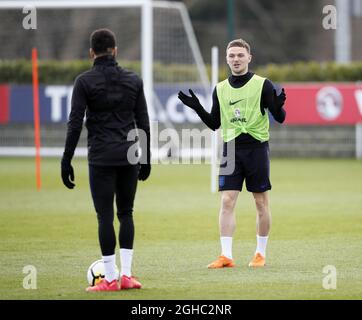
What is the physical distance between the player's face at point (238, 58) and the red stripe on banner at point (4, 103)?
19.0 m

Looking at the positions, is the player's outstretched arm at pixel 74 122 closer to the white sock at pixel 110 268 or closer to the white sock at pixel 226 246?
the white sock at pixel 110 268

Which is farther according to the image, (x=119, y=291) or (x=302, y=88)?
(x=302, y=88)

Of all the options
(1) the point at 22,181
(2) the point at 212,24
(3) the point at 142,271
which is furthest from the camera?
(2) the point at 212,24

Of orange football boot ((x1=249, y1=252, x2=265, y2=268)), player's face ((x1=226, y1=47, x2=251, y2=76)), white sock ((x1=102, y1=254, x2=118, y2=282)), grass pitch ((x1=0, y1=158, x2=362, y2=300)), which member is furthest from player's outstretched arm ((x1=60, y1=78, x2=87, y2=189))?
orange football boot ((x1=249, y1=252, x2=265, y2=268))

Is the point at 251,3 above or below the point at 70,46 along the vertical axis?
above

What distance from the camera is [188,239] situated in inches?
511

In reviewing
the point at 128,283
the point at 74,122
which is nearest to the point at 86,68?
the point at 74,122

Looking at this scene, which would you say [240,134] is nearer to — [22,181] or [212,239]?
[212,239]

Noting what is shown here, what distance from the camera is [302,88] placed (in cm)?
2798

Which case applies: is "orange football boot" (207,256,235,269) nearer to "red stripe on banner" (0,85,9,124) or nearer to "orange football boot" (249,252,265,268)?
"orange football boot" (249,252,265,268)

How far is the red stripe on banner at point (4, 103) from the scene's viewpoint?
28750mm

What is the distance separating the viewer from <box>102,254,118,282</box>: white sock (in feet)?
29.2
